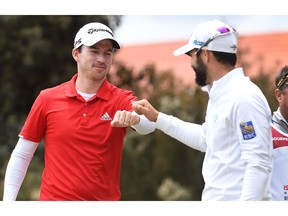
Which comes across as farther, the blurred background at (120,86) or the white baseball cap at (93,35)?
the blurred background at (120,86)

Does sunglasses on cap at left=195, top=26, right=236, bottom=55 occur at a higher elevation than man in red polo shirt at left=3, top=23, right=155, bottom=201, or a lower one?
higher

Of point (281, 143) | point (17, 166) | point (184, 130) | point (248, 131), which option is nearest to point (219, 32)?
point (248, 131)

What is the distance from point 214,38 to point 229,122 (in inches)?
19.4

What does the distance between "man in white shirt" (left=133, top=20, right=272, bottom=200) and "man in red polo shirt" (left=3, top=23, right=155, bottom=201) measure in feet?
2.34

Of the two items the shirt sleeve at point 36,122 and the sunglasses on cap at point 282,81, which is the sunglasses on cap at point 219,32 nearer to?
the sunglasses on cap at point 282,81

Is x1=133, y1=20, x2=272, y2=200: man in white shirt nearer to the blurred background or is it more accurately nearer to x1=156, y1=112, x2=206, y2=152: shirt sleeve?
x1=156, y1=112, x2=206, y2=152: shirt sleeve

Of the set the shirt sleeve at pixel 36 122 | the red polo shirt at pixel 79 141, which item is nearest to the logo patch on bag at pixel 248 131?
the red polo shirt at pixel 79 141

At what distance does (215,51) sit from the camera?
473 cm

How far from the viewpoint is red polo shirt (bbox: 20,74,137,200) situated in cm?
535

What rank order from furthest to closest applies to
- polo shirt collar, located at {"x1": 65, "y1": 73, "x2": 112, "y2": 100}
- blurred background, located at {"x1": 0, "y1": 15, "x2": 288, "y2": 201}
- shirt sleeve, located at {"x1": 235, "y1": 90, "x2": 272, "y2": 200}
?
1. blurred background, located at {"x1": 0, "y1": 15, "x2": 288, "y2": 201}
2. polo shirt collar, located at {"x1": 65, "y1": 73, "x2": 112, "y2": 100}
3. shirt sleeve, located at {"x1": 235, "y1": 90, "x2": 272, "y2": 200}

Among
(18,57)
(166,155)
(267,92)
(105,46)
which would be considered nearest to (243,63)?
(267,92)

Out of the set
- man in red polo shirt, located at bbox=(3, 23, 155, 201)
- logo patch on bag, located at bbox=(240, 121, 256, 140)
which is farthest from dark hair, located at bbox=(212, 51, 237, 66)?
man in red polo shirt, located at bbox=(3, 23, 155, 201)

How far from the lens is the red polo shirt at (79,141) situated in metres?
5.35
